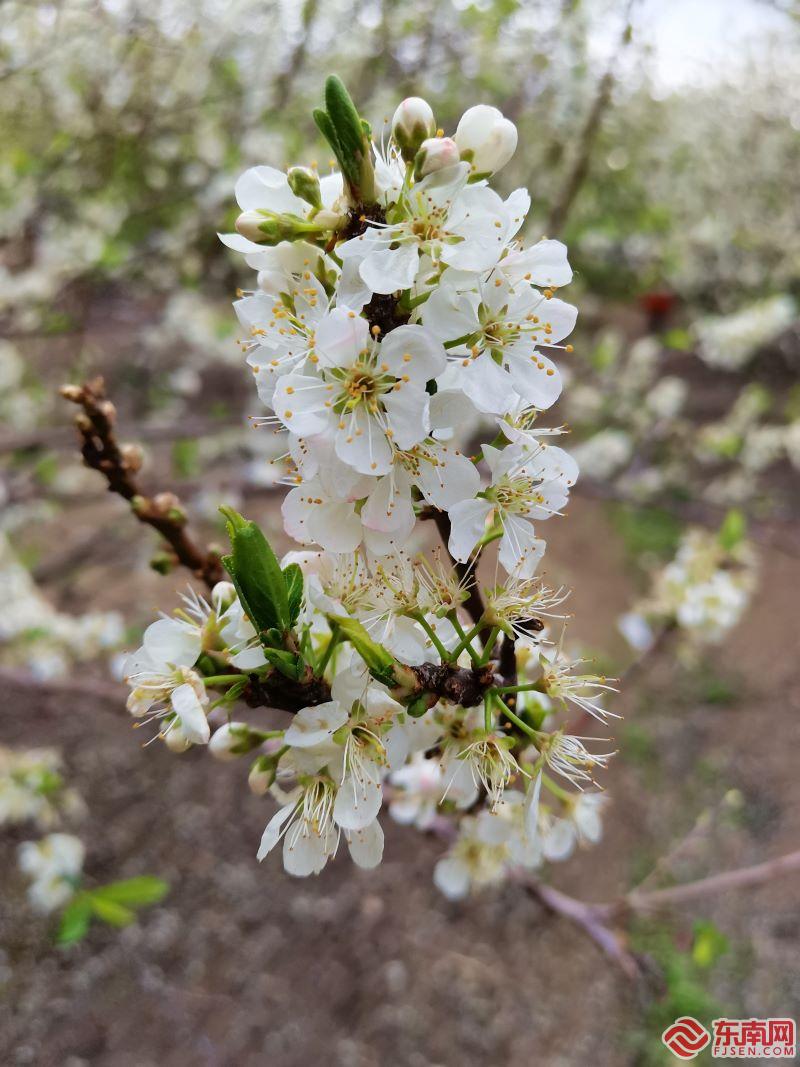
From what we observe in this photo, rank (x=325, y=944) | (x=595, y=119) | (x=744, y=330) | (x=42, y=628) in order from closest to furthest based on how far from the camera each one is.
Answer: (x=595, y=119) < (x=42, y=628) < (x=325, y=944) < (x=744, y=330)

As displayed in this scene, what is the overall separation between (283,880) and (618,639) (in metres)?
2.83

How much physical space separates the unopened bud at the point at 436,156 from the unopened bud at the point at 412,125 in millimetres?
29

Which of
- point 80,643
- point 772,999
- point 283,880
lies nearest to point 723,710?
point 772,999

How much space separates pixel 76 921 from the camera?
1618 mm

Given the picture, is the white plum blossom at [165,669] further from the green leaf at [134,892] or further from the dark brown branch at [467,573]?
the green leaf at [134,892]

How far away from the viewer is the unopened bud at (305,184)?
74 cm

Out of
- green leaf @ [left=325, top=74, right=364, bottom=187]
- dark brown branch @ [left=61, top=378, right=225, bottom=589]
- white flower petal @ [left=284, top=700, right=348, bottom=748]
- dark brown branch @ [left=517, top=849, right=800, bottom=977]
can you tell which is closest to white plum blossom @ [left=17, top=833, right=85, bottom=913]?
dark brown branch @ [left=517, top=849, right=800, bottom=977]

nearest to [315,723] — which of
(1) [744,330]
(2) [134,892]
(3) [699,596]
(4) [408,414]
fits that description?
(4) [408,414]

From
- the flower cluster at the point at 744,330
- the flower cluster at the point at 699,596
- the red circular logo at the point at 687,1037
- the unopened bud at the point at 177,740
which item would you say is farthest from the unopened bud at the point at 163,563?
the flower cluster at the point at 744,330

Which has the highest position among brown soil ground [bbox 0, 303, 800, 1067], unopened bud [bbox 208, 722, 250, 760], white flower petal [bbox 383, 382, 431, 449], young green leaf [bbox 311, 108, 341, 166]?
young green leaf [bbox 311, 108, 341, 166]

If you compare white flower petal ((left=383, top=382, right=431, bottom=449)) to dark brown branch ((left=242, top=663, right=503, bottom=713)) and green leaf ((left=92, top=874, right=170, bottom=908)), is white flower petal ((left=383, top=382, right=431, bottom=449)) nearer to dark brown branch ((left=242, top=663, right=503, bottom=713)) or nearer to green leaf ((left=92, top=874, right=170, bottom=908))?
dark brown branch ((left=242, top=663, right=503, bottom=713))

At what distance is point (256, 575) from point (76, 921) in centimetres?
136

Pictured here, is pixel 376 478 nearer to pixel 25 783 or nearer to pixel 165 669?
pixel 165 669

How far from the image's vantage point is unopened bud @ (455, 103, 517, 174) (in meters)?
0.77
